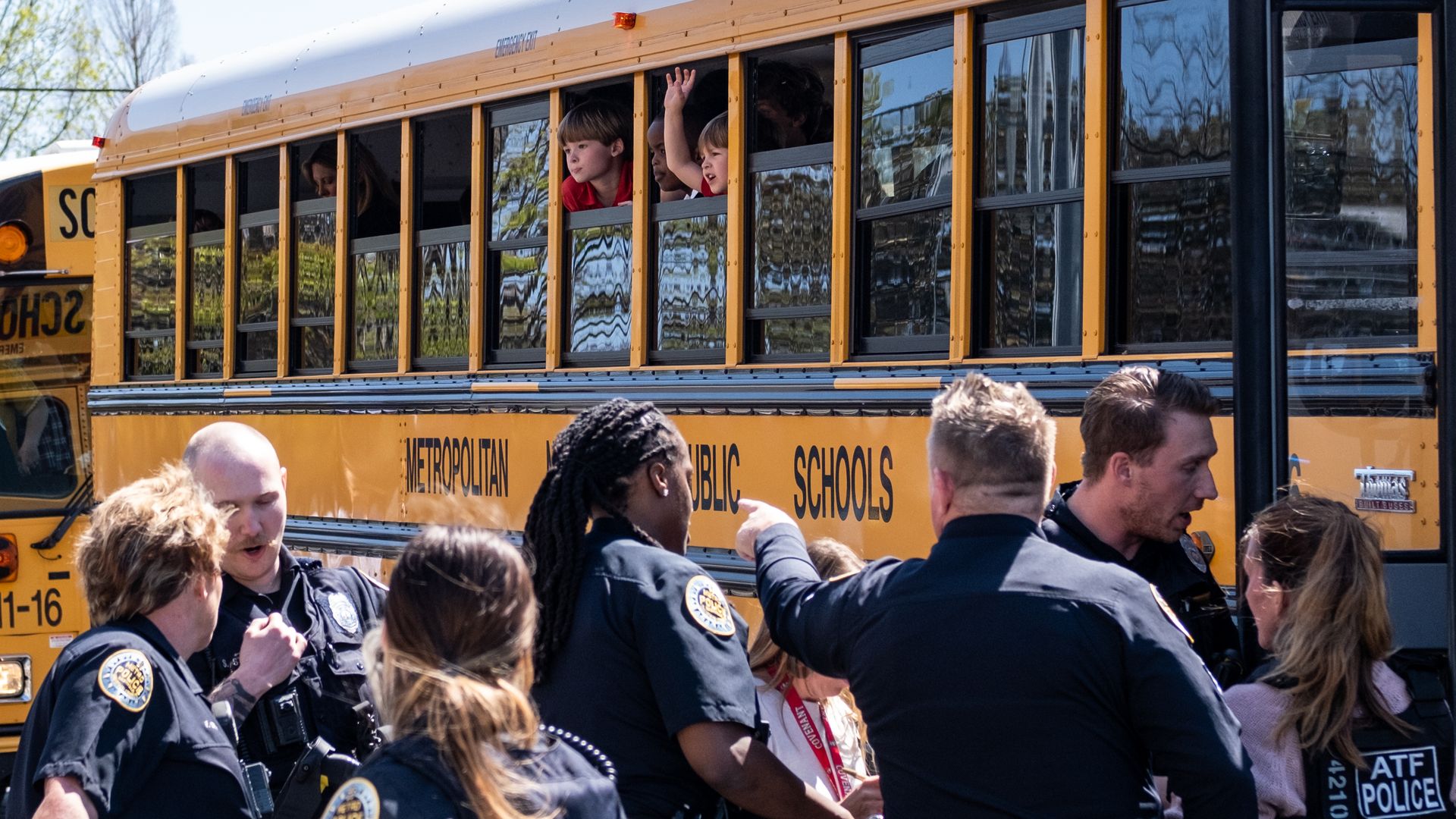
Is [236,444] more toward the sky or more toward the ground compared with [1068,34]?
more toward the ground

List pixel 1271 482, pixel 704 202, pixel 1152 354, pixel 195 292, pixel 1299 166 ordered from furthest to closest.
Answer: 1. pixel 195 292
2. pixel 704 202
3. pixel 1152 354
4. pixel 1299 166
5. pixel 1271 482

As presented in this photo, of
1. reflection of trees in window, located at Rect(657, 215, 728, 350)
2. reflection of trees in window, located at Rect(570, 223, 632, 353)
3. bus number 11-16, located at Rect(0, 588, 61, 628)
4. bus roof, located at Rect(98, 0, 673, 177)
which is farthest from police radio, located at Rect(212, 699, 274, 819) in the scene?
bus number 11-16, located at Rect(0, 588, 61, 628)

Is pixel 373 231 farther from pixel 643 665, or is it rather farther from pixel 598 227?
pixel 643 665

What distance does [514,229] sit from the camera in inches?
205

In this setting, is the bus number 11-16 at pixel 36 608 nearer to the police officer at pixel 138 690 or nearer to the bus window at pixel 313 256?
the bus window at pixel 313 256

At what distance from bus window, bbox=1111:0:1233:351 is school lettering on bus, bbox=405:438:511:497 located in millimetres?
2237

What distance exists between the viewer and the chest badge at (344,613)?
3.07 meters

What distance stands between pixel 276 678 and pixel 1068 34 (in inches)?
85.0

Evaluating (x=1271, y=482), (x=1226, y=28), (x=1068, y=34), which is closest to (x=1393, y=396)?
(x=1271, y=482)

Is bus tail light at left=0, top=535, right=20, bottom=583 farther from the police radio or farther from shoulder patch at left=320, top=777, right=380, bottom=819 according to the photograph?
shoulder patch at left=320, top=777, right=380, bottom=819

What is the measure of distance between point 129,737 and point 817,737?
1226 mm

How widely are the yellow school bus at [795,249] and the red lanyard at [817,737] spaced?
0.92m

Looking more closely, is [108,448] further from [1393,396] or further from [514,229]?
[1393,396]

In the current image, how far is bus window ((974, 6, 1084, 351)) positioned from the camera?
12.3 ft
